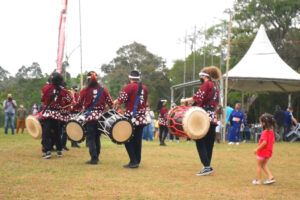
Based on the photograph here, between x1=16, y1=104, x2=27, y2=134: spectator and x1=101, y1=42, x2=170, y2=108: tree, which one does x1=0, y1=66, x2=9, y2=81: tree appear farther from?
x1=16, y1=104, x2=27, y2=134: spectator

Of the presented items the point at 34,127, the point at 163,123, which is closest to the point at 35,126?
the point at 34,127

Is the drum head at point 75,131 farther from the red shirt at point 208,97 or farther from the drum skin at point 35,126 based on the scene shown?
the red shirt at point 208,97

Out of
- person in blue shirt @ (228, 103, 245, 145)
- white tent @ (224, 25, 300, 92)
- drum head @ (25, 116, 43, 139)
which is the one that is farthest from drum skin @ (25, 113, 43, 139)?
white tent @ (224, 25, 300, 92)

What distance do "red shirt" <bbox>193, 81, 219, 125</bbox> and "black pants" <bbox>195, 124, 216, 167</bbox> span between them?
0.23 meters

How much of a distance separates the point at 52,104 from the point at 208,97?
13.8 feet

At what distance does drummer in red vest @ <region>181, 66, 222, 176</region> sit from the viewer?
8688 mm

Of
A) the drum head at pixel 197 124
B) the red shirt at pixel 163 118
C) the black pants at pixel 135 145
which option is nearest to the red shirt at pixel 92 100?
the black pants at pixel 135 145

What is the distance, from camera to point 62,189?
22.4 feet

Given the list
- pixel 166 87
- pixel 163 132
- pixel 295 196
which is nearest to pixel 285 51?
pixel 166 87

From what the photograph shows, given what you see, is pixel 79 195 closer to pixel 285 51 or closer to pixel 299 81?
pixel 299 81

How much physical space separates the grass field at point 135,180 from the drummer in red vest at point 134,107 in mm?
469

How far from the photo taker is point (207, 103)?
8.81 meters

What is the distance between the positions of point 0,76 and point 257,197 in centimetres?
5830

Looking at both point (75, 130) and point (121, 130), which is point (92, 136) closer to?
point (75, 130)
